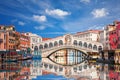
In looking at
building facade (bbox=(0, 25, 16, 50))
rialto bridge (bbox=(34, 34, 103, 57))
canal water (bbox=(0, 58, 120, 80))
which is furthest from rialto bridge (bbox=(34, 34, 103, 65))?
canal water (bbox=(0, 58, 120, 80))

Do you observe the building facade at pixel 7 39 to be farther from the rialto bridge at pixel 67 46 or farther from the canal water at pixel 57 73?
the canal water at pixel 57 73

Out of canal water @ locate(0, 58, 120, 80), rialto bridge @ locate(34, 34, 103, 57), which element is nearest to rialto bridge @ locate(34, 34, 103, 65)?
rialto bridge @ locate(34, 34, 103, 57)

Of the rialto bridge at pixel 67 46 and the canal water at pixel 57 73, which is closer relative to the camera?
the canal water at pixel 57 73

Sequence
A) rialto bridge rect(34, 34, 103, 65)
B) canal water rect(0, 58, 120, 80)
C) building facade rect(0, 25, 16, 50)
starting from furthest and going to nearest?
rialto bridge rect(34, 34, 103, 65) → building facade rect(0, 25, 16, 50) → canal water rect(0, 58, 120, 80)

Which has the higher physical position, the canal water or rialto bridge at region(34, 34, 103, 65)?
rialto bridge at region(34, 34, 103, 65)

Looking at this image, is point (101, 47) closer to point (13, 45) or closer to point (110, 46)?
point (110, 46)

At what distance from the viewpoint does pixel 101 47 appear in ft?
114

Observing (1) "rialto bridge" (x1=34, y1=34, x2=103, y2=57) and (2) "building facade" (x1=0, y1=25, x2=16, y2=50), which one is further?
(1) "rialto bridge" (x1=34, y1=34, x2=103, y2=57)

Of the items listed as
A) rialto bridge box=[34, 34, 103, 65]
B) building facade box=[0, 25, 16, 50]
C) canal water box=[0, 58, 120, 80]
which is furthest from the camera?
rialto bridge box=[34, 34, 103, 65]

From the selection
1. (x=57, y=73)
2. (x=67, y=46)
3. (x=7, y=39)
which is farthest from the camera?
(x=67, y=46)

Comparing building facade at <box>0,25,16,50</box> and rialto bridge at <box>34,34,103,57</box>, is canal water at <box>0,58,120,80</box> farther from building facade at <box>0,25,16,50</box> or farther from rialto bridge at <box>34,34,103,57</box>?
rialto bridge at <box>34,34,103,57</box>

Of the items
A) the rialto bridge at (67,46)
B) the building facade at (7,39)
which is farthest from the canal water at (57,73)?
the rialto bridge at (67,46)

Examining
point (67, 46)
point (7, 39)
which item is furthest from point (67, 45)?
point (7, 39)

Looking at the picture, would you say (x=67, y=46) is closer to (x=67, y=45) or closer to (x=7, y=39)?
(x=67, y=45)
